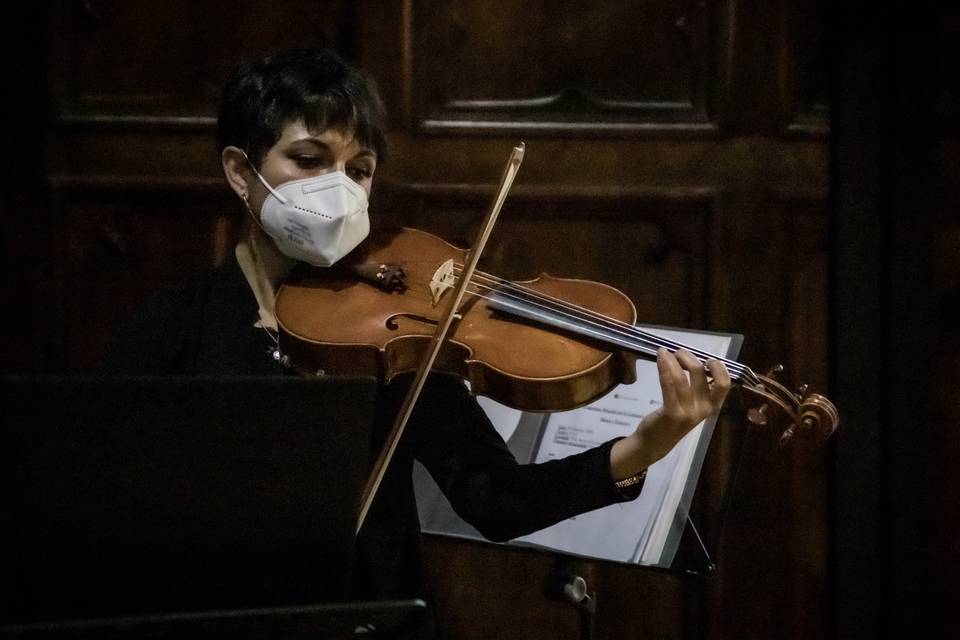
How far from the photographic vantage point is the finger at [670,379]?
1158 millimetres

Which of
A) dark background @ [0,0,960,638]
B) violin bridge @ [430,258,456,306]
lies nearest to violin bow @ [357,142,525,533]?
violin bridge @ [430,258,456,306]

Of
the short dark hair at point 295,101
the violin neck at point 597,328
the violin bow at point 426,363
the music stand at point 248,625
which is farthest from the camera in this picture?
the short dark hair at point 295,101

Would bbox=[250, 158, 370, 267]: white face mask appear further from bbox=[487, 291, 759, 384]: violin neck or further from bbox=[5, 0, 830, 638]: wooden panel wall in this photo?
bbox=[5, 0, 830, 638]: wooden panel wall

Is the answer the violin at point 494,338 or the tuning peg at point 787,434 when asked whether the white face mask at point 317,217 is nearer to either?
the violin at point 494,338

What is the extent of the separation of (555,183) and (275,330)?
0.79 metres

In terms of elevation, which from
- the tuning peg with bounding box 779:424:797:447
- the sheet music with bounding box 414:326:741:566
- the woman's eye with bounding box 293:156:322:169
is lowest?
the sheet music with bounding box 414:326:741:566

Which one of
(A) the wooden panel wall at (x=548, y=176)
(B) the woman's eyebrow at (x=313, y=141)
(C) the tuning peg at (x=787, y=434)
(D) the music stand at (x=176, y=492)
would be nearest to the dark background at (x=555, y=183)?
(A) the wooden panel wall at (x=548, y=176)

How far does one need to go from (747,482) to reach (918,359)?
38.6 inches

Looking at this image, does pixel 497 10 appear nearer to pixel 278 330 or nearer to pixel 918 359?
pixel 278 330

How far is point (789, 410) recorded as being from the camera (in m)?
1.20

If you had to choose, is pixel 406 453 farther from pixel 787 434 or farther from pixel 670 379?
pixel 787 434

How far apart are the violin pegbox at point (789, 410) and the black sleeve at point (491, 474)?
0.17m

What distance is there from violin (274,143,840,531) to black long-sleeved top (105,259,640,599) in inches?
3.5

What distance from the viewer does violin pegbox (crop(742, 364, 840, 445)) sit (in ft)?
3.89
